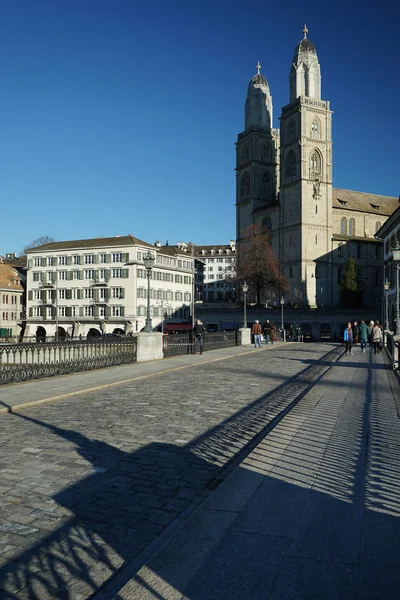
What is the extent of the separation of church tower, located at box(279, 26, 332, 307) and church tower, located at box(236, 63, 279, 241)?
1003cm

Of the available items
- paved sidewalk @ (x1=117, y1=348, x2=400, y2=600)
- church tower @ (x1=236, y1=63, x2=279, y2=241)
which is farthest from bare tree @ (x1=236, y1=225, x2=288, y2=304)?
paved sidewalk @ (x1=117, y1=348, x2=400, y2=600)

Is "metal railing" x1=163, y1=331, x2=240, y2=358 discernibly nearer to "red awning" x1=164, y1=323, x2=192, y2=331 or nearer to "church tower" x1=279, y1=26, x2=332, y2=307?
"red awning" x1=164, y1=323, x2=192, y2=331

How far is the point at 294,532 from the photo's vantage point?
4223 mm

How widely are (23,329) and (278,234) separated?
4398cm

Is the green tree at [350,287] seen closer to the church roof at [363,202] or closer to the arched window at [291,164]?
the church roof at [363,202]

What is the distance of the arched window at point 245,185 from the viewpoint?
3863 inches

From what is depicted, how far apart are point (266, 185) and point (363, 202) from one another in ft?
59.7

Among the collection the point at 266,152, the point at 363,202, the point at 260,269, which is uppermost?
the point at 266,152

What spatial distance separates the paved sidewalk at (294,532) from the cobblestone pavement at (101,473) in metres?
0.43

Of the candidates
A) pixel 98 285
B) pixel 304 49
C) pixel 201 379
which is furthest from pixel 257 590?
pixel 304 49

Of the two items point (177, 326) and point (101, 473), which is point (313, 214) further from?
point (101, 473)

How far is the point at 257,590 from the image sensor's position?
3.34 meters

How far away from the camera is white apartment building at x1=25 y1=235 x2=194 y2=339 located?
68688 millimetres

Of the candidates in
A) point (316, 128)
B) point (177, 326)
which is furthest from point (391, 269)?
point (316, 128)
